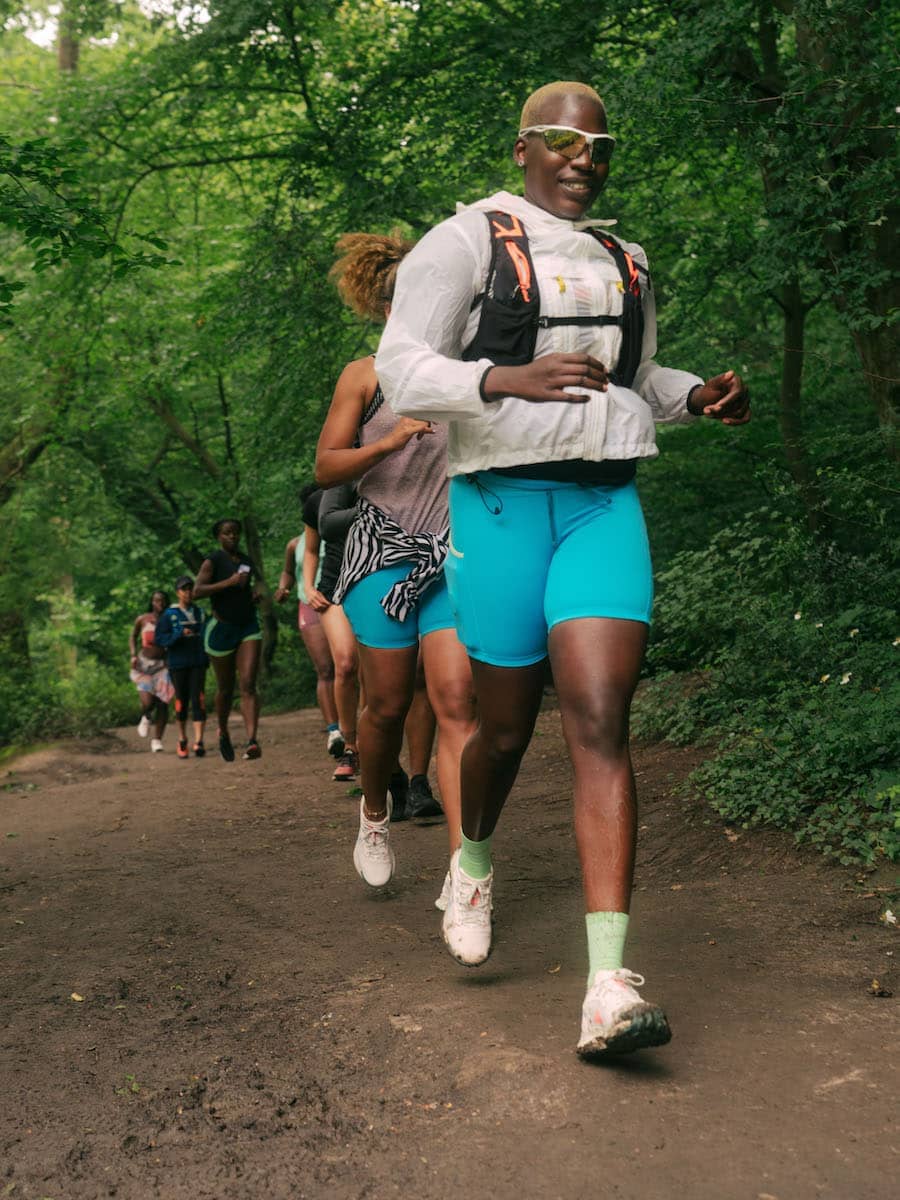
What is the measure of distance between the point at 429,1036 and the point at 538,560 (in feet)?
4.04

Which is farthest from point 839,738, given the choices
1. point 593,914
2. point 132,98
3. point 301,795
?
point 132,98

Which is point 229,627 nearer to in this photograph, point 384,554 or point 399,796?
point 399,796

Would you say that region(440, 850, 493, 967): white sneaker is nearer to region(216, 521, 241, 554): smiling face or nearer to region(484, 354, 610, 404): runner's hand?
region(484, 354, 610, 404): runner's hand

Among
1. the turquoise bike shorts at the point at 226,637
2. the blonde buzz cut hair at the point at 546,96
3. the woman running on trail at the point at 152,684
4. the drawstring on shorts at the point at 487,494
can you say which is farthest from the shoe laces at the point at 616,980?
the woman running on trail at the point at 152,684

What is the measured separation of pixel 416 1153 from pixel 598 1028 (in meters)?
0.48

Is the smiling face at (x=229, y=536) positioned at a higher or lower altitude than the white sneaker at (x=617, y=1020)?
lower

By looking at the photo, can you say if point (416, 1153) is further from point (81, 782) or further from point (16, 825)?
point (81, 782)

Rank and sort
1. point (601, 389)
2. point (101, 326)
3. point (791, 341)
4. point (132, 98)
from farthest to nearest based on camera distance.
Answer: point (101, 326)
point (132, 98)
point (791, 341)
point (601, 389)

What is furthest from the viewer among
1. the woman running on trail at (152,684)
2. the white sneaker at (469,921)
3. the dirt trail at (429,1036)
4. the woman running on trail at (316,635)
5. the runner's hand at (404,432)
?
the woman running on trail at (152,684)

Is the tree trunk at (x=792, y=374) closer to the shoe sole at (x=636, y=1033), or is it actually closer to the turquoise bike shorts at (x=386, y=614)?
the turquoise bike shorts at (x=386, y=614)

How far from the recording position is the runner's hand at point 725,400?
136 inches

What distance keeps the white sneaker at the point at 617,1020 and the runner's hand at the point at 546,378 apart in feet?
4.30

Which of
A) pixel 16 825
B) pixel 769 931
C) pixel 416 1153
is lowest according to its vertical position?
pixel 16 825

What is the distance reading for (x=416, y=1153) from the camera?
272cm
